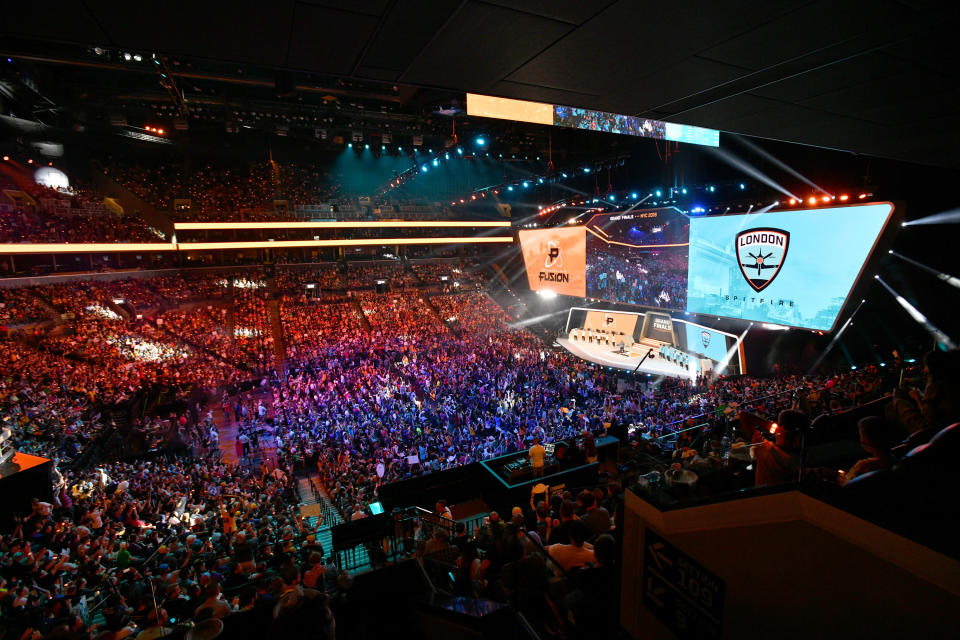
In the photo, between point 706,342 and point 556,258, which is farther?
point 556,258

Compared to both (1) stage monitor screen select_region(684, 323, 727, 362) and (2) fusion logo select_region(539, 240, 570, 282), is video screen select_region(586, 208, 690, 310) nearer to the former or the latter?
(1) stage monitor screen select_region(684, 323, 727, 362)

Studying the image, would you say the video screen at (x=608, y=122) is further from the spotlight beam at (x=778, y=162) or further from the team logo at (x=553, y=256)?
the team logo at (x=553, y=256)

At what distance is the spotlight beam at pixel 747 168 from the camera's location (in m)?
13.6

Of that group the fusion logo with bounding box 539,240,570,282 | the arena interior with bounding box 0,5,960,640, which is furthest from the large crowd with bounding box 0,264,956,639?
the fusion logo with bounding box 539,240,570,282

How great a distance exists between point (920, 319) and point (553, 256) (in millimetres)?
15241

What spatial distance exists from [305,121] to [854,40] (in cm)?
2276

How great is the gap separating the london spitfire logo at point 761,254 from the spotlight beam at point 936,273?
9.51 feet

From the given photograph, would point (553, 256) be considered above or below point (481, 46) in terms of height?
above

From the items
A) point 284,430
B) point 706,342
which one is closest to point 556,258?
point 706,342

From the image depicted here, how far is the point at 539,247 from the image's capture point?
2564cm

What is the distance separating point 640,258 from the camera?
64.4 ft

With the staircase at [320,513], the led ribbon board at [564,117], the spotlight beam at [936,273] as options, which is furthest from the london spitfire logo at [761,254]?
the staircase at [320,513]

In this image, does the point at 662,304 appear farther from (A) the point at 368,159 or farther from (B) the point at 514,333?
(A) the point at 368,159

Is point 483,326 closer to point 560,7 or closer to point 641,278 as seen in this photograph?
point 641,278
